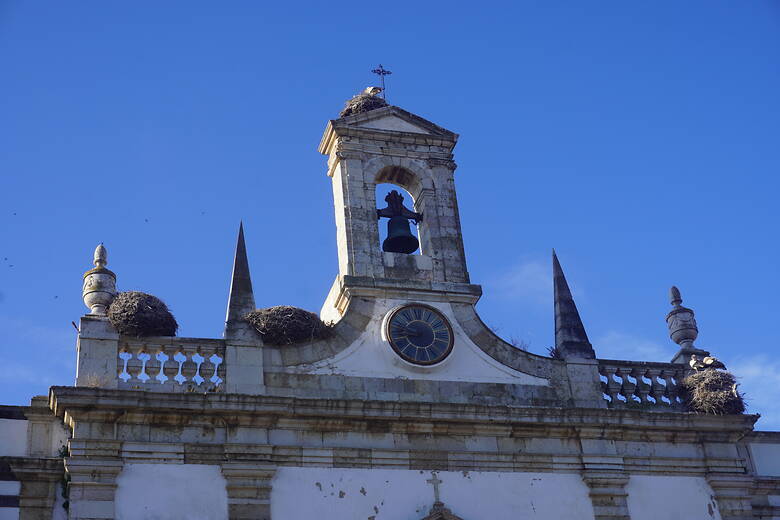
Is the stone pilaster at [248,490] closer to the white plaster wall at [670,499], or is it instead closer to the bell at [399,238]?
the bell at [399,238]

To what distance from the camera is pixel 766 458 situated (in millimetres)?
16344

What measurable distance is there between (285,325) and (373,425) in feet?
4.93

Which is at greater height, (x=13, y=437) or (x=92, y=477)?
(x=13, y=437)

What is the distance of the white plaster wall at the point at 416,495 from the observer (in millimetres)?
14266

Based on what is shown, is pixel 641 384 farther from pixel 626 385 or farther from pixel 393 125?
pixel 393 125

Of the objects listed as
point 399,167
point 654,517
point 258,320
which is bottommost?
point 654,517

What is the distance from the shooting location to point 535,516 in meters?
14.9

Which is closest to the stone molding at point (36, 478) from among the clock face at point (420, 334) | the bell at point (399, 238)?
the clock face at point (420, 334)

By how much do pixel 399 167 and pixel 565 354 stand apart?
10.8ft

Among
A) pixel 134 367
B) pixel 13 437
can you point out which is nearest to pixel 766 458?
pixel 134 367

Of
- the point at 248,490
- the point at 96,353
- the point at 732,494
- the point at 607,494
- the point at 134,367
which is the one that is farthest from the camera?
the point at 732,494

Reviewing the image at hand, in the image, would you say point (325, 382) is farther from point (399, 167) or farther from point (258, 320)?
point (399, 167)

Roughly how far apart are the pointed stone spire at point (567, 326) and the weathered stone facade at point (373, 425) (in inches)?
1.0

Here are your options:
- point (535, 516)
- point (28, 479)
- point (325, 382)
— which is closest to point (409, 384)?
point (325, 382)
